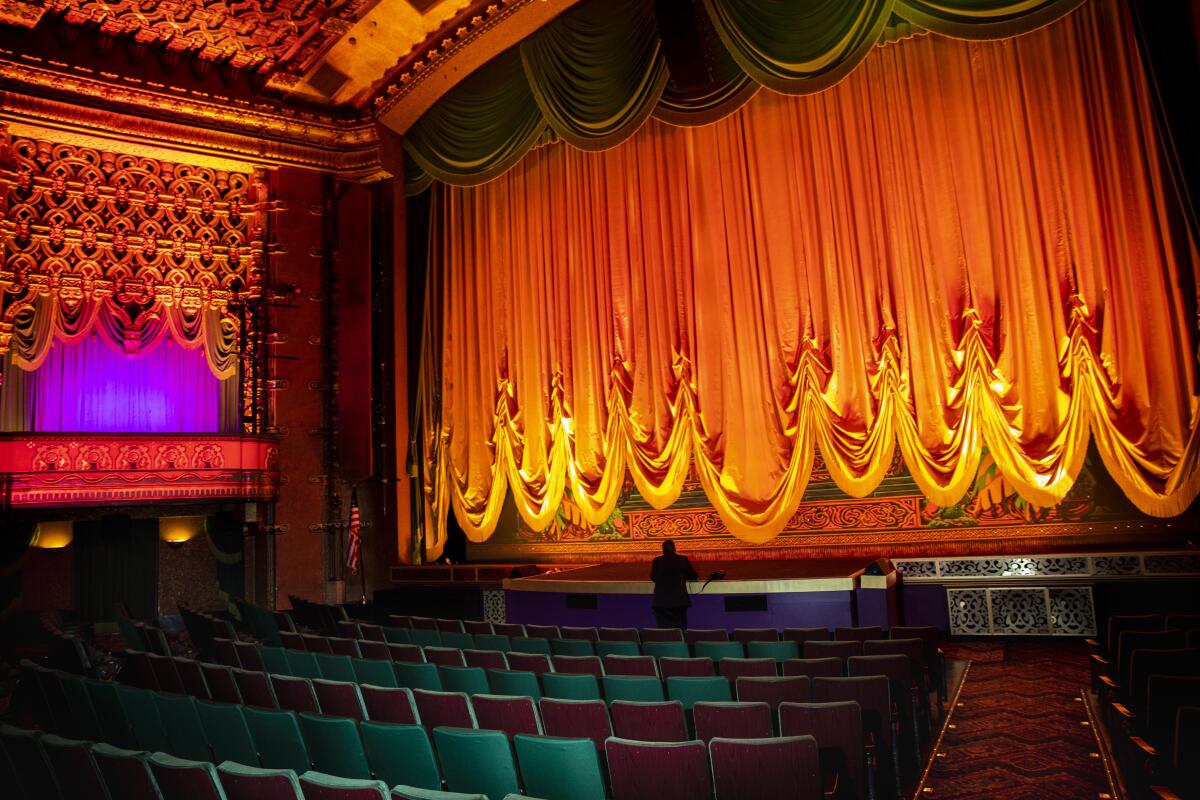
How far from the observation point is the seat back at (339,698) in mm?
3475

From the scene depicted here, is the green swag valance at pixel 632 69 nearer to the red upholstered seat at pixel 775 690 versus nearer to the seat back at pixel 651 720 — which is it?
the red upholstered seat at pixel 775 690

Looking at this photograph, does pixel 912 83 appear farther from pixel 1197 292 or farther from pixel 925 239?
pixel 1197 292

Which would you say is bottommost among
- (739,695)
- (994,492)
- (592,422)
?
(739,695)

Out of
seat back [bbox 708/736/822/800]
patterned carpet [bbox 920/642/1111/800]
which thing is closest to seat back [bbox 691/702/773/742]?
seat back [bbox 708/736/822/800]

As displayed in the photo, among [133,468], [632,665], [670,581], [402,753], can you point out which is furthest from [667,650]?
[133,468]

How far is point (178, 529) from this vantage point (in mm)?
10242

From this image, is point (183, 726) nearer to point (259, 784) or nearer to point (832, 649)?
point (259, 784)

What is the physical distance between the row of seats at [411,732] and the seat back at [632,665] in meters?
0.77

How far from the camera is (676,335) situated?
8.96m

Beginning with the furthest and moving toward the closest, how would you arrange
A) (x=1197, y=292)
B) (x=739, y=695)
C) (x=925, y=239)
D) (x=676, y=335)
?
(x=676, y=335) → (x=925, y=239) → (x=1197, y=292) → (x=739, y=695)

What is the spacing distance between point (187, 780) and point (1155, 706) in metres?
3.00

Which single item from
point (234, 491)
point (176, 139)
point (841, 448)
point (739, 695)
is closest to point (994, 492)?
point (841, 448)

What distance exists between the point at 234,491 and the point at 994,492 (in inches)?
302

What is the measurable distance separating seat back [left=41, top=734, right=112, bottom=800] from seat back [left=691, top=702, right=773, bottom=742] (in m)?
1.83
